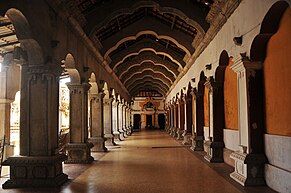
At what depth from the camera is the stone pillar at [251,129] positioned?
7629 millimetres

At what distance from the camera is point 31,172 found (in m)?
8.09

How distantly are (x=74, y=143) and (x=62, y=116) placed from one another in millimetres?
16824

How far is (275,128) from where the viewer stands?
24.3 feet

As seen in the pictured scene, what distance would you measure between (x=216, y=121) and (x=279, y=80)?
16.5 ft

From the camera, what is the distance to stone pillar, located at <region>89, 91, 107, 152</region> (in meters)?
16.4

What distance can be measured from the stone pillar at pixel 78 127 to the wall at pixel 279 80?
7.01 m

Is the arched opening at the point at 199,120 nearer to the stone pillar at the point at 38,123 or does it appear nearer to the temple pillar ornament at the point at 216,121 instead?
the temple pillar ornament at the point at 216,121

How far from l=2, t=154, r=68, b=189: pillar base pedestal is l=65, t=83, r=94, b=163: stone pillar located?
13.5ft

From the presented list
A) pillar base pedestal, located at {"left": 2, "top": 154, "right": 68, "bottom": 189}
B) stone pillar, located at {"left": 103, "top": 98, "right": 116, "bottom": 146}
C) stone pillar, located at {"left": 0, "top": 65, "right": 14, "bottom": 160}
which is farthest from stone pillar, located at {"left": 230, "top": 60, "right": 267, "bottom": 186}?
stone pillar, located at {"left": 103, "top": 98, "right": 116, "bottom": 146}

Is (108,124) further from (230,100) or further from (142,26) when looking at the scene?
(230,100)

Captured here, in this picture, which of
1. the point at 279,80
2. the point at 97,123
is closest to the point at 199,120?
the point at 97,123

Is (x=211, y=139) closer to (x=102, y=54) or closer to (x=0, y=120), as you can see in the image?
(x=102, y=54)

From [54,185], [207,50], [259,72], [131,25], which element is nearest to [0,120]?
[54,185]

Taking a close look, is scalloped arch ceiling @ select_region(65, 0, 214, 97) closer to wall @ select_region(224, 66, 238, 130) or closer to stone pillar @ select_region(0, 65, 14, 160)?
wall @ select_region(224, 66, 238, 130)
